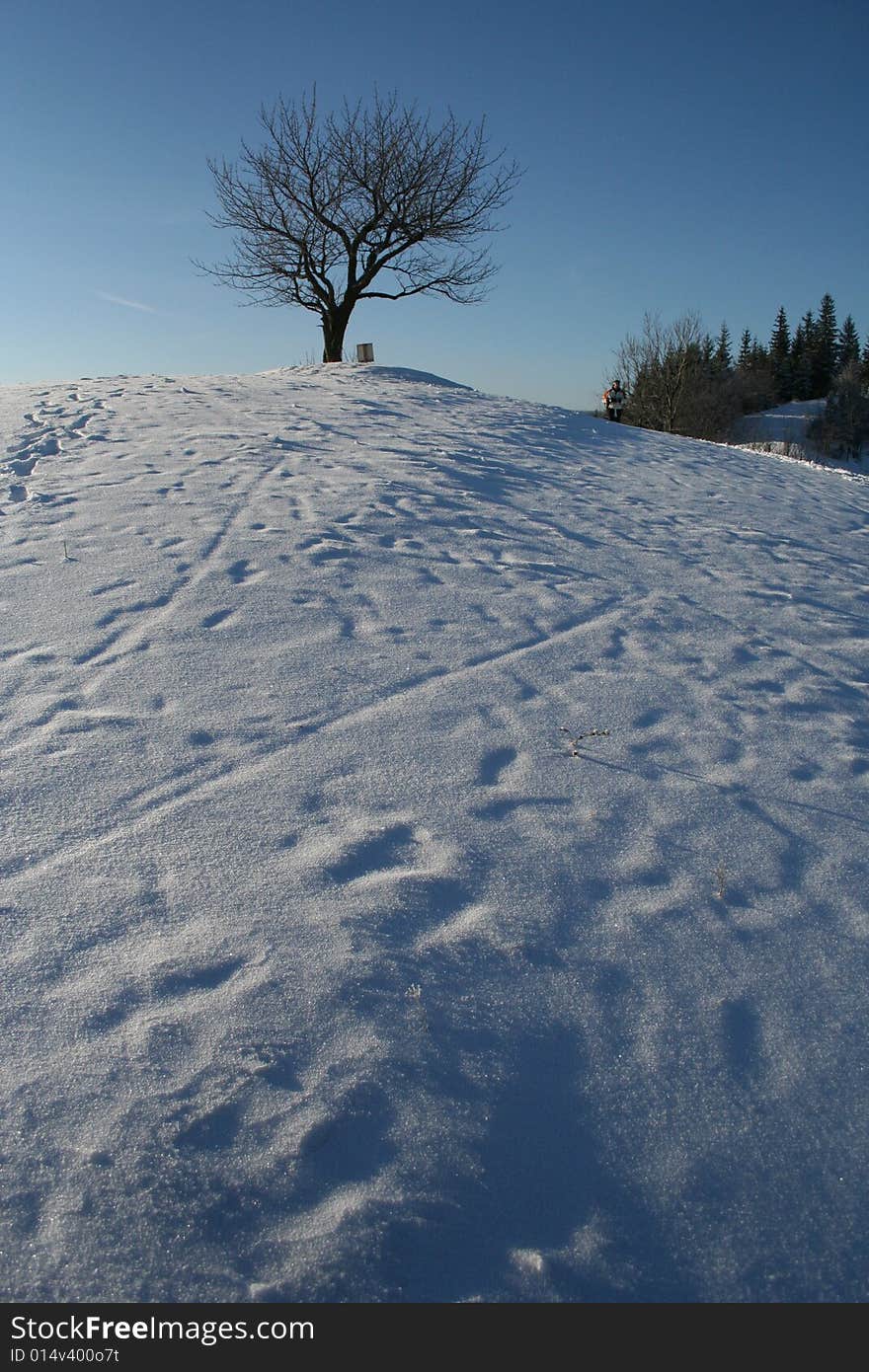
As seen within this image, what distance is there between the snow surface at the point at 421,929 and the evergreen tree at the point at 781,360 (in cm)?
6708

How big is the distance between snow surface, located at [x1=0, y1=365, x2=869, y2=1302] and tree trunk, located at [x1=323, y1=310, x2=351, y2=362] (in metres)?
17.0

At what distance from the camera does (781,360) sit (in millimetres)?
65750

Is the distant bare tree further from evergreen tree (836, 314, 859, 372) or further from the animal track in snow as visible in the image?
the animal track in snow

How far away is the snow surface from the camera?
78.4 inches

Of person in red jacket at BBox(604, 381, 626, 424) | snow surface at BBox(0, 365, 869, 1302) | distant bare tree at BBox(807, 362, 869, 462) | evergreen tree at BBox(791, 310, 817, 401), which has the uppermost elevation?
evergreen tree at BBox(791, 310, 817, 401)

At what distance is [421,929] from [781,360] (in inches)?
2940

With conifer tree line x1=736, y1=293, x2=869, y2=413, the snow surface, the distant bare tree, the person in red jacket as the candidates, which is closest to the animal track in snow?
the snow surface

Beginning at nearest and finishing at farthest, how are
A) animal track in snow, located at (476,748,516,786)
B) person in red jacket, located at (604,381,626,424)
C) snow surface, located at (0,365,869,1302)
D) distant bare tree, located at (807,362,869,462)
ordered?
snow surface, located at (0,365,869,1302), animal track in snow, located at (476,748,516,786), person in red jacket, located at (604,381,626,424), distant bare tree, located at (807,362,869,462)

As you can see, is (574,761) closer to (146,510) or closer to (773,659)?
(773,659)

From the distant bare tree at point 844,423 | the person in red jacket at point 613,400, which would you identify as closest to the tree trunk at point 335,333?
the person in red jacket at point 613,400

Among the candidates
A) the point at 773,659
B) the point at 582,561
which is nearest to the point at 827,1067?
→ the point at 773,659
